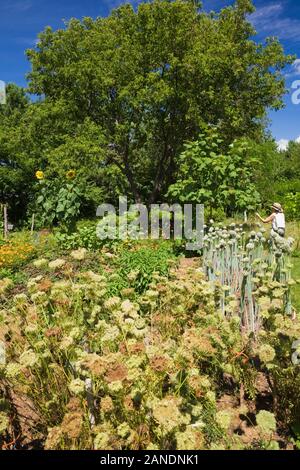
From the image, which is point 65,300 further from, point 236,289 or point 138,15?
point 138,15

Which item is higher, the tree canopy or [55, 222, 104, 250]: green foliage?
the tree canopy

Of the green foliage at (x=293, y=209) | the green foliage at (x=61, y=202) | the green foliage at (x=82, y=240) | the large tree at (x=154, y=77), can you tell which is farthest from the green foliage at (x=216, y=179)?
the green foliage at (x=293, y=209)

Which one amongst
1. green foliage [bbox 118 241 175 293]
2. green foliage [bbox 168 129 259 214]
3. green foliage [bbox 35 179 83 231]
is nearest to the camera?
green foliage [bbox 118 241 175 293]

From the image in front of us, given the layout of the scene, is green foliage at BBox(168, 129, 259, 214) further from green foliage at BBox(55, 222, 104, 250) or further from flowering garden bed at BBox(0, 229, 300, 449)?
flowering garden bed at BBox(0, 229, 300, 449)

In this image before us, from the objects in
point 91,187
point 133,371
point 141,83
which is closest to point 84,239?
point 133,371

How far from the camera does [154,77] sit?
39.0 feet

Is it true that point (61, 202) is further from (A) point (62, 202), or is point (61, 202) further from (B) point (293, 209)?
(B) point (293, 209)

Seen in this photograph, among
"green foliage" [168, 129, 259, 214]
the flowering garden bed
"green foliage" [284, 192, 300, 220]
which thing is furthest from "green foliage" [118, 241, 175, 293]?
"green foliage" [284, 192, 300, 220]

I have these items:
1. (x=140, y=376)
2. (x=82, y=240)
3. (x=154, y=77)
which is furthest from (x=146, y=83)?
(x=140, y=376)

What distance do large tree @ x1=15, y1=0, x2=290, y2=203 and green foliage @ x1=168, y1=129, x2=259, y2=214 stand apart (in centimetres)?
497

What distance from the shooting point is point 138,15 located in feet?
40.4

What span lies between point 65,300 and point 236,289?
2354 mm

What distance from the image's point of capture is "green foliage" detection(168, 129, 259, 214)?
6.84 m

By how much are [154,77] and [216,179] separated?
653 cm
